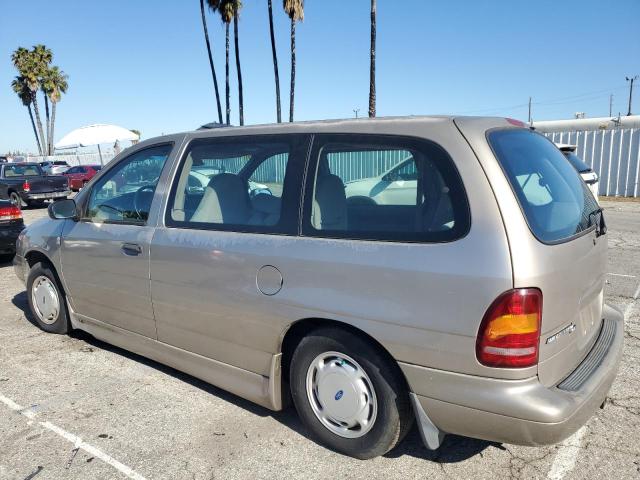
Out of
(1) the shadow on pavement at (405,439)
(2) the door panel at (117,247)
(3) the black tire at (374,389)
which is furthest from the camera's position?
(2) the door panel at (117,247)

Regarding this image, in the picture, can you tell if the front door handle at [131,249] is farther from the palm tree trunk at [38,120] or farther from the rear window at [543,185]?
the palm tree trunk at [38,120]

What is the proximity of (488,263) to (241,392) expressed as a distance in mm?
1701

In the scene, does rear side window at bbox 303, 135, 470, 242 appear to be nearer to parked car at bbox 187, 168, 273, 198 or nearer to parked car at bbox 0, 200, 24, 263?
parked car at bbox 187, 168, 273, 198

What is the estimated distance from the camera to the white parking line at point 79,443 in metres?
2.64

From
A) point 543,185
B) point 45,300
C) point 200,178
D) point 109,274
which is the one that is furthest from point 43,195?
point 543,185

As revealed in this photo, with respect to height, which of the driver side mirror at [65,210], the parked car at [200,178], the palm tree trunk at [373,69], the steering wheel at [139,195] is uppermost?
the palm tree trunk at [373,69]

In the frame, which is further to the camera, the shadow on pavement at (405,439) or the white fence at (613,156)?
the white fence at (613,156)

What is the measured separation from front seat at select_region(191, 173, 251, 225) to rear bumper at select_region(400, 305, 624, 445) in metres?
1.37

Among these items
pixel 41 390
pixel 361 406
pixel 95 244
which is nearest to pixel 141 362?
pixel 41 390

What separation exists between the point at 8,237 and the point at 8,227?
0.15 metres

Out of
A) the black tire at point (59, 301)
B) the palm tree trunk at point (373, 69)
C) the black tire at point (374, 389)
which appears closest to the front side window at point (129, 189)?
the black tire at point (59, 301)

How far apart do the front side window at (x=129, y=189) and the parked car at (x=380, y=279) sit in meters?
0.03

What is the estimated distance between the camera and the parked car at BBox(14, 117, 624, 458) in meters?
2.16

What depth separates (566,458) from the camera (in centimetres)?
267
